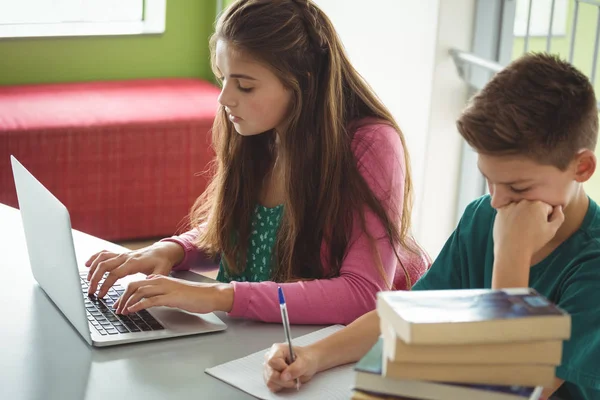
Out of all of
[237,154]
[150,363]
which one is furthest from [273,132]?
[150,363]

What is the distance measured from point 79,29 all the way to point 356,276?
2.74 metres

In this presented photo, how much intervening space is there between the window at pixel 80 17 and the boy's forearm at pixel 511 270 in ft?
10.1

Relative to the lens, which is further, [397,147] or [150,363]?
[397,147]

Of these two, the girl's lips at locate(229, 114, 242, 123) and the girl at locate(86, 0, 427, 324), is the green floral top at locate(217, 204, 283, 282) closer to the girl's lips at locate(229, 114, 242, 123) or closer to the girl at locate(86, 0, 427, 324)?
the girl at locate(86, 0, 427, 324)

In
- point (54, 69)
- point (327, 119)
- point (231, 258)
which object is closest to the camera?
point (327, 119)

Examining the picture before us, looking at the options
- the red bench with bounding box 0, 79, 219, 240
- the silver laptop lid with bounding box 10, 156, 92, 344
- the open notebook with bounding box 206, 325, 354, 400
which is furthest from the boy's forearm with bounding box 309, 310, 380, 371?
the red bench with bounding box 0, 79, 219, 240

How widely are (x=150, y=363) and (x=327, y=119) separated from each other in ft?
1.88

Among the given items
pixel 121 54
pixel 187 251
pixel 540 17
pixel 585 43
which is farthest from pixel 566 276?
pixel 121 54

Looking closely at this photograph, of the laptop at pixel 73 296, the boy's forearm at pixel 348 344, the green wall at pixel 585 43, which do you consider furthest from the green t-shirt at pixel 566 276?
the green wall at pixel 585 43

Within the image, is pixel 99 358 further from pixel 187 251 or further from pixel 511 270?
pixel 511 270

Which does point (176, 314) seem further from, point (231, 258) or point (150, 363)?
point (231, 258)

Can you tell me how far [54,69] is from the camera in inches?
159

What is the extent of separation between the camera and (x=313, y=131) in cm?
175

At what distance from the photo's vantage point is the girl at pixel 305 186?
1.64 meters
